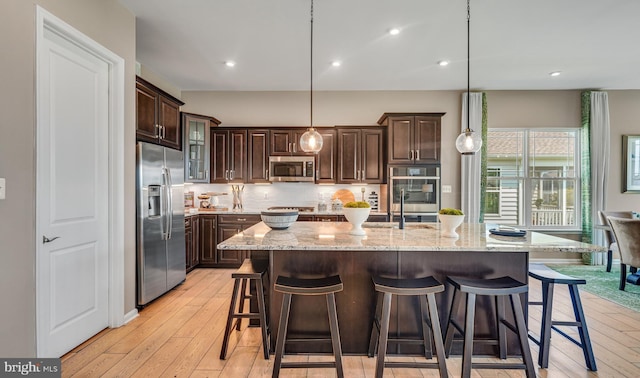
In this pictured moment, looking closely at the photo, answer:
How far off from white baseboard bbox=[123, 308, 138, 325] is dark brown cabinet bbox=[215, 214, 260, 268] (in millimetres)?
1728

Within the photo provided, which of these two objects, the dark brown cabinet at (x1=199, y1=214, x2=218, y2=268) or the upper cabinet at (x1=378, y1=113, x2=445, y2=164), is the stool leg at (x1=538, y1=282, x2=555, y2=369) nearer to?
the upper cabinet at (x1=378, y1=113, x2=445, y2=164)

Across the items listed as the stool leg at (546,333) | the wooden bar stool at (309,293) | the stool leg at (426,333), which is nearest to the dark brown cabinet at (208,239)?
the wooden bar stool at (309,293)

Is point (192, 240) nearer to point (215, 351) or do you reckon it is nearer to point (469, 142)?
point (215, 351)

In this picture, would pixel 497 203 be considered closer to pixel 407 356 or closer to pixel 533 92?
pixel 533 92

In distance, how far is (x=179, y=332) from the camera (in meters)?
2.61

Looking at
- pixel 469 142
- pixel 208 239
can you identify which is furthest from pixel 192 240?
pixel 469 142

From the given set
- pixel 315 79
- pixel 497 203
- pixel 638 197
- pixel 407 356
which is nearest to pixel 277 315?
pixel 407 356

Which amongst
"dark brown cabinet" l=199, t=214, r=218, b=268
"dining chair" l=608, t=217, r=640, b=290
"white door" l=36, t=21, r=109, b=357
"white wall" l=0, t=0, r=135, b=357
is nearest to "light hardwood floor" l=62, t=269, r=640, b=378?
"white door" l=36, t=21, r=109, b=357

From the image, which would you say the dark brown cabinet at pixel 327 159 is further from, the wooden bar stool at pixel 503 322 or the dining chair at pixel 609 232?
the dining chair at pixel 609 232

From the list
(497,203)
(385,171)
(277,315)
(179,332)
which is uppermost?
(385,171)

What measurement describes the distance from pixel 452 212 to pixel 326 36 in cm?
240

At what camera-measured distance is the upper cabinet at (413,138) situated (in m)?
4.71

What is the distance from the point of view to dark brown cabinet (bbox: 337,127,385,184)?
4.90 meters

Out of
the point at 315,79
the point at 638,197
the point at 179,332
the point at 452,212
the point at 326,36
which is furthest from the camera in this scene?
the point at 638,197
